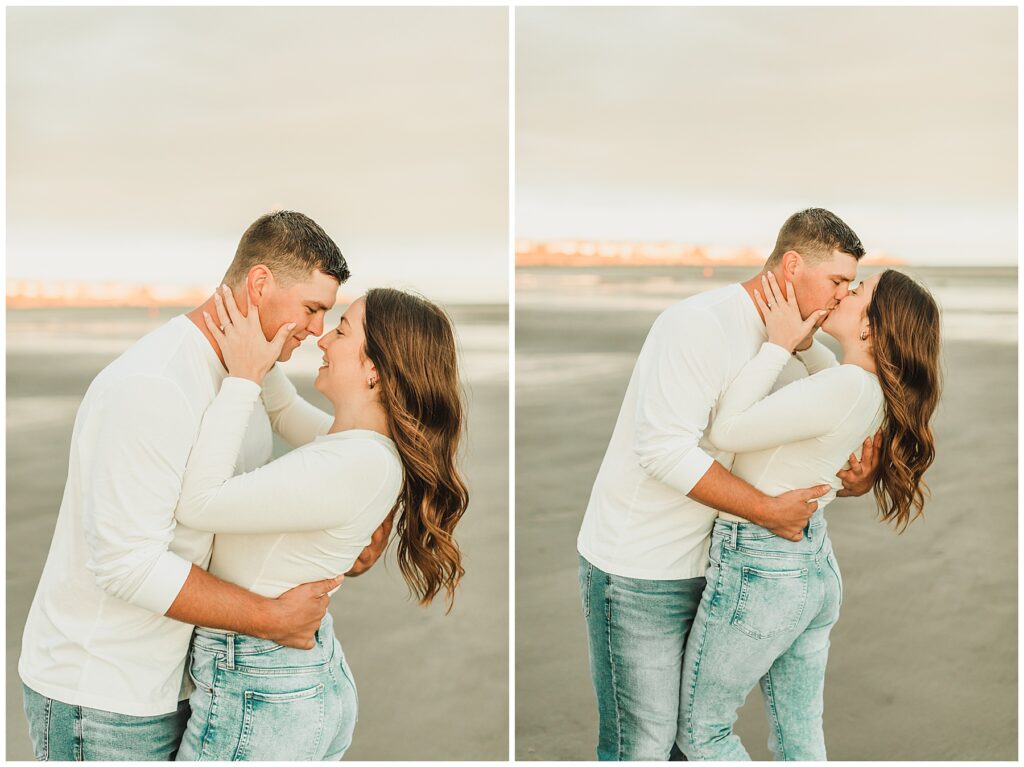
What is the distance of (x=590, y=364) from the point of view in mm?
2912

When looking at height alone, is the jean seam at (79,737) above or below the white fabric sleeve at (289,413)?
below

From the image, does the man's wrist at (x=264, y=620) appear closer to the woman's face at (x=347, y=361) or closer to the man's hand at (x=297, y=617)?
the man's hand at (x=297, y=617)

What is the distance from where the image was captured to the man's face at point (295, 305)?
2.03 m

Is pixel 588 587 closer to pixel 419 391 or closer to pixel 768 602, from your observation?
pixel 768 602

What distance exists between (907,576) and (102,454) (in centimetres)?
228

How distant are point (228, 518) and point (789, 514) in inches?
47.7

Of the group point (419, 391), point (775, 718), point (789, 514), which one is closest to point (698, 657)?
point (775, 718)

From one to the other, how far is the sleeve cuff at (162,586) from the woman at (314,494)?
0.28 ft

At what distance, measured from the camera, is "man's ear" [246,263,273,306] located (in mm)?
2012

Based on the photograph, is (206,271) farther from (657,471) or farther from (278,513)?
(657,471)

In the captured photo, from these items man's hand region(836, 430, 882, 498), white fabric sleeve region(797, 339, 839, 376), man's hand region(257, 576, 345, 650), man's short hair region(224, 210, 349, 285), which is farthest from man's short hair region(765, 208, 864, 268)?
man's hand region(257, 576, 345, 650)

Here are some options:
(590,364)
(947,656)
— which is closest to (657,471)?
(590,364)

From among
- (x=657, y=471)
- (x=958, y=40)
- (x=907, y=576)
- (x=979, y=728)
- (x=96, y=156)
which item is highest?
(x=958, y=40)

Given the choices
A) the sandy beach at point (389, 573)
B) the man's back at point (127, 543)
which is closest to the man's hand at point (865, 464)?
the sandy beach at point (389, 573)
